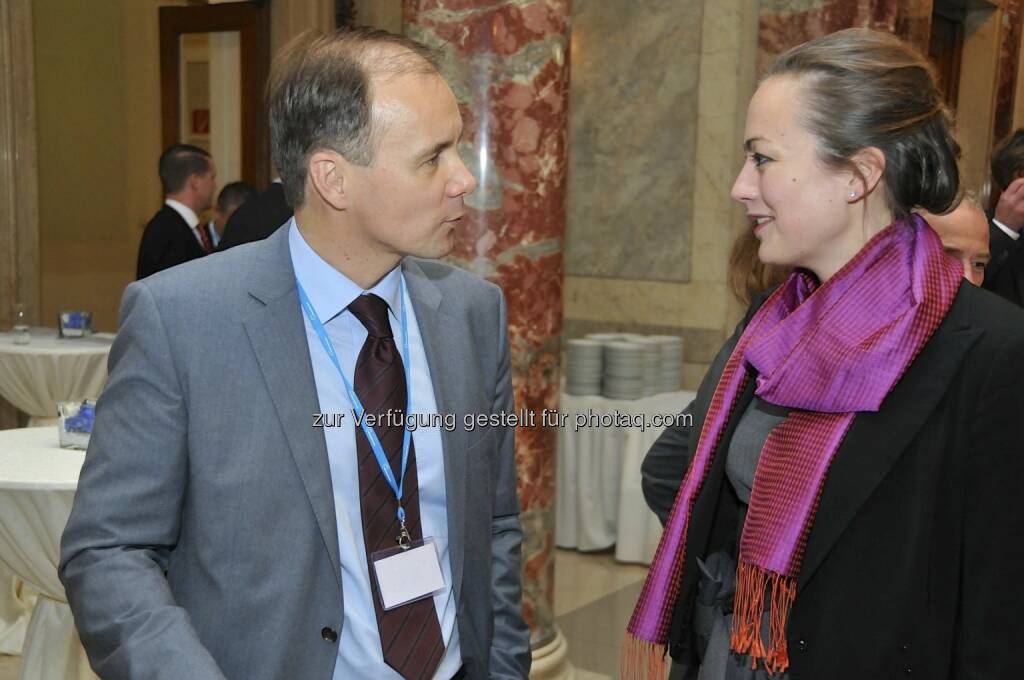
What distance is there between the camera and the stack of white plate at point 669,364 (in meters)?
5.61

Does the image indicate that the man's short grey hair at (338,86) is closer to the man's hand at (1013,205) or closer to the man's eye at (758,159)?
the man's eye at (758,159)

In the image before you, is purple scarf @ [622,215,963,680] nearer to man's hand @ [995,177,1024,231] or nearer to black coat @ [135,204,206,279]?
man's hand @ [995,177,1024,231]

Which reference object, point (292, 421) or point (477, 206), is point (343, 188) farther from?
point (477, 206)

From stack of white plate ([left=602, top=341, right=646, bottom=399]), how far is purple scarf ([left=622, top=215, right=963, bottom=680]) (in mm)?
3619

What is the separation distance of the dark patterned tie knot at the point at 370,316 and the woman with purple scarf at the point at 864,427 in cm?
60

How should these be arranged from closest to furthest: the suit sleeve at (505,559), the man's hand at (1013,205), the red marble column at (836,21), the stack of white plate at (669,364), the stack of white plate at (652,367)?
the suit sleeve at (505,559)
the man's hand at (1013,205)
the red marble column at (836,21)
the stack of white plate at (652,367)
the stack of white plate at (669,364)

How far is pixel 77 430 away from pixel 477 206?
4.53 feet

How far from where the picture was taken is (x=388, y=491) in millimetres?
1518

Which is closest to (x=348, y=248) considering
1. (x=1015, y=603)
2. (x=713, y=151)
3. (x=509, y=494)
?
(x=509, y=494)

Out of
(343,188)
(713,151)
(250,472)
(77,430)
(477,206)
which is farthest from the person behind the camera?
(713,151)

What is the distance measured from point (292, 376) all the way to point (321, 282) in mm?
176

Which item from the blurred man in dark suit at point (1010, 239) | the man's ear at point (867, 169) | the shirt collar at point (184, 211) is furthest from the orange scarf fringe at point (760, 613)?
the shirt collar at point (184, 211)

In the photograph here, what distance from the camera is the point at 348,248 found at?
1.60 meters

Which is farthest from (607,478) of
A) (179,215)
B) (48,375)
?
(179,215)
